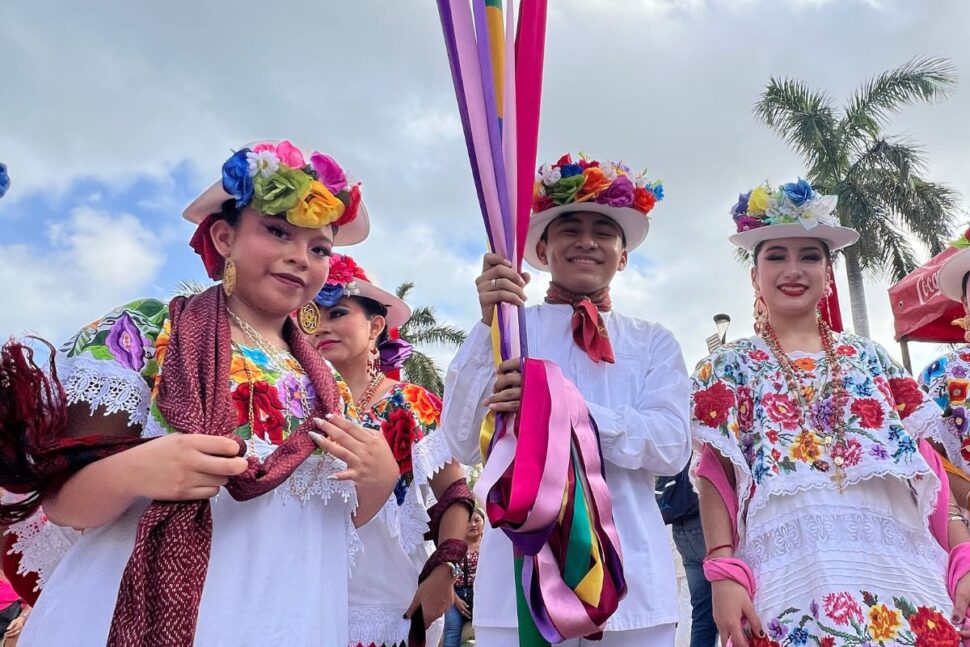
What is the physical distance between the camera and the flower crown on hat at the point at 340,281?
140 inches

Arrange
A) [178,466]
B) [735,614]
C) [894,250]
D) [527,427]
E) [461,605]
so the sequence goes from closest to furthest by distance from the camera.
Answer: [178,466], [527,427], [735,614], [461,605], [894,250]

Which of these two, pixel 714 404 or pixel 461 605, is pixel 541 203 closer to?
pixel 714 404

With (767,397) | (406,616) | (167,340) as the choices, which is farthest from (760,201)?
(167,340)

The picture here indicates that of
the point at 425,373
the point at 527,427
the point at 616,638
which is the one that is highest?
the point at 425,373

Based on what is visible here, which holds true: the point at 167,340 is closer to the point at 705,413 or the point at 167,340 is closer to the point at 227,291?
the point at 227,291

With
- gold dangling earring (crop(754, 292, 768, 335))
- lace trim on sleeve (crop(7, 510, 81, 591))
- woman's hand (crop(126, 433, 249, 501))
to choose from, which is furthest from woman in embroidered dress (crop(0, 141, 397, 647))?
gold dangling earring (crop(754, 292, 768, 335))

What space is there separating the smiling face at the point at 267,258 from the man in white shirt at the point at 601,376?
1.75 feet

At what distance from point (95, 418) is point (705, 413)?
1989mm

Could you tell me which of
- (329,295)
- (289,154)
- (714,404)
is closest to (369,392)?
(329,295)

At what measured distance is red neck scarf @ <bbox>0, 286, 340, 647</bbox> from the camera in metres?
1.74

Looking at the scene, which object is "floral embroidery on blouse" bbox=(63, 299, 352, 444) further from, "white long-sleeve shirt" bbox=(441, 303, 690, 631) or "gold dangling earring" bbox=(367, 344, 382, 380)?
"gold dangling earring" bbox=(367, 344, 382, 380)

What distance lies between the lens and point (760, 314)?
3295 millimetres

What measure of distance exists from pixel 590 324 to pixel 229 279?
1.18m

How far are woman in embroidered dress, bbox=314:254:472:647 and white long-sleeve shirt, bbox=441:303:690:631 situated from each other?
38 centimetres
